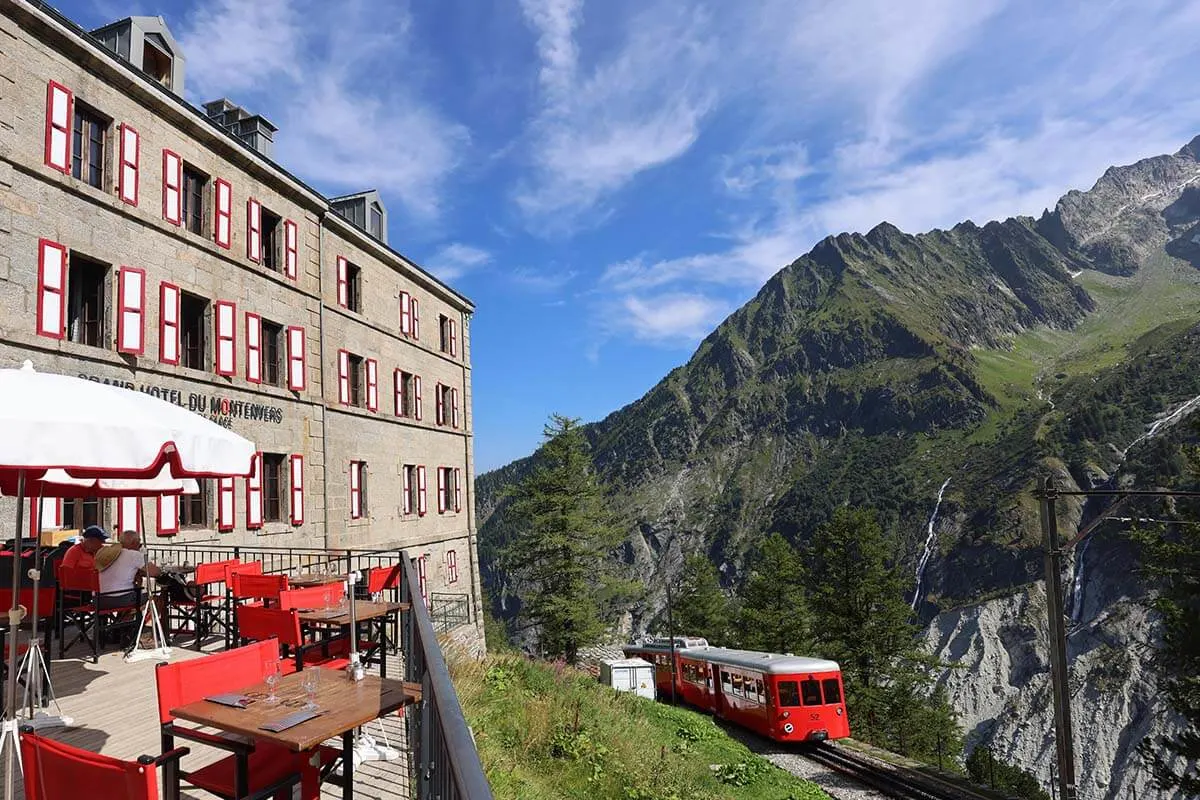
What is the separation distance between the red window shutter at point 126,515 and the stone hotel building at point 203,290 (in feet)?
0.15

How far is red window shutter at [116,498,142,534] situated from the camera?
14555mm

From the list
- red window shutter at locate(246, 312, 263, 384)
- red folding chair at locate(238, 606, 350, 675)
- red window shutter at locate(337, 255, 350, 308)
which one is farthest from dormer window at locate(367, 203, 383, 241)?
red folding chair at locate(238, 606, 350, 675)

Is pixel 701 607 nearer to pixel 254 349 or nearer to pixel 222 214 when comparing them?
pixel 254 349

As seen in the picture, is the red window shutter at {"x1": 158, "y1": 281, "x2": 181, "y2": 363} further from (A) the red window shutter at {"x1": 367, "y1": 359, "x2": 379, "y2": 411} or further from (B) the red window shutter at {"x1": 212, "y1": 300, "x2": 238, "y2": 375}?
(A) the red window shutter at {"x1": 367, "y1": 359, "x2": 379, "y2": 411}

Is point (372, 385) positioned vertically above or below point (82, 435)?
above

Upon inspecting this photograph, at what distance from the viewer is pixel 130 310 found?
15.1 m

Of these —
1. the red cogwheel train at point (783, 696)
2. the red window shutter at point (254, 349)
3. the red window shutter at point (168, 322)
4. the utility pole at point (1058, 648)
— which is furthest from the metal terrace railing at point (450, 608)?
the utility pole at point (1058, 648)

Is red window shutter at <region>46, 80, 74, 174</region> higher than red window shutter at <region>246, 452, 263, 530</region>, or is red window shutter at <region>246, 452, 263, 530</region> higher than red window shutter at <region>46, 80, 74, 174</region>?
red window shutter at <region>46, 80, 74, 174</region>

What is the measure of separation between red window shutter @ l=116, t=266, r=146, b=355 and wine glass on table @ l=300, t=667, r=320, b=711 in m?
12.6

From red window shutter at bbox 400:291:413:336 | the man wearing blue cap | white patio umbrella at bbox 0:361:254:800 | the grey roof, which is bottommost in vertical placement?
the grey roof

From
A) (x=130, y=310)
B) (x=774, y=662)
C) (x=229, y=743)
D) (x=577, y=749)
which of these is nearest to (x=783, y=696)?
(x=774, y=662)

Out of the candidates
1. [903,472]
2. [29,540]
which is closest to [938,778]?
[29,540]

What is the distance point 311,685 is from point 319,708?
514mm

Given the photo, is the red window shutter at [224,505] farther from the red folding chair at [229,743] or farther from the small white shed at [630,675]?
the small white shed at [630,675]
